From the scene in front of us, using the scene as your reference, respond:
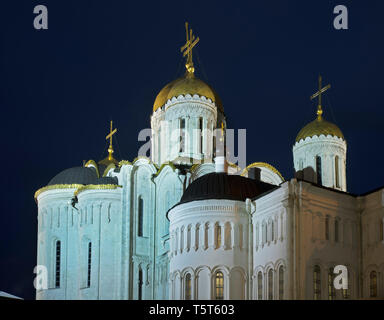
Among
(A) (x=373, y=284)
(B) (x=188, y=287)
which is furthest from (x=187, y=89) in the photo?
(A) (x=373, y=284)

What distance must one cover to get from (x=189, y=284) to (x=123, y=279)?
17.7ft

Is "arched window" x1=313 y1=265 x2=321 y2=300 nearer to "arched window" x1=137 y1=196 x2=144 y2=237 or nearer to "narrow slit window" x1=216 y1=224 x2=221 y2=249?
"narrow slit window" x1=216 y1=224 x2=221 y2=249

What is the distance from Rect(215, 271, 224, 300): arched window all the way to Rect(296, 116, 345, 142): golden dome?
12.0 m

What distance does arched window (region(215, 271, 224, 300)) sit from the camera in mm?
34219

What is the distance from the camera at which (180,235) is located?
3550 centimetres

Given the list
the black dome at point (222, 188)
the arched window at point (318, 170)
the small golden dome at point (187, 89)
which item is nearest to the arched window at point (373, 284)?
the black dome at point (222, 188)

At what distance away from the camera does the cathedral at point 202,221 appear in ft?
107

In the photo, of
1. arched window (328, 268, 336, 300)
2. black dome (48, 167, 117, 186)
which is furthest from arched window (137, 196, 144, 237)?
arched window (328, 268, 336, 300)

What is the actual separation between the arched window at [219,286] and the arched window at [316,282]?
13.5 feet

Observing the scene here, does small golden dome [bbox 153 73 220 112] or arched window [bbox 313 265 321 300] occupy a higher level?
small golden dome [bbox 153 73 220 112]

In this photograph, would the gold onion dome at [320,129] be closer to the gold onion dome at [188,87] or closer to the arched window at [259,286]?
the gold onion dome at [188,87]
